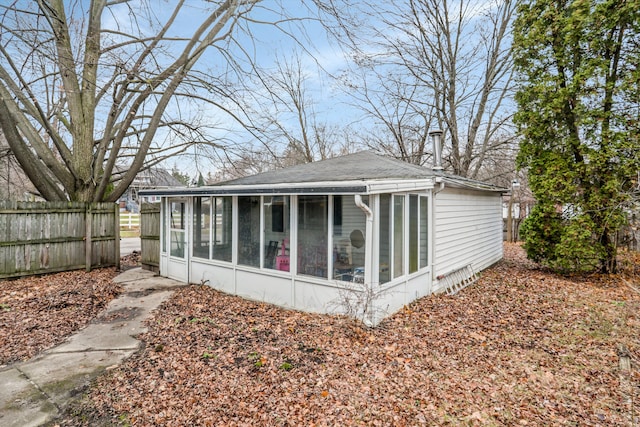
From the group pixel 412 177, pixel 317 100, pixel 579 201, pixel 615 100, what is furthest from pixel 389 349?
pixel 317 100

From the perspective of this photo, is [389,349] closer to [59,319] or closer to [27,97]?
[59,319]

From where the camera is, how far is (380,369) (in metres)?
3.77

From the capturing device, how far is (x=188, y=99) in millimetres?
9922

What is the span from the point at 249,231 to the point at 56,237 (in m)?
5.21

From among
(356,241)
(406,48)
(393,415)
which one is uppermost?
(406,48)

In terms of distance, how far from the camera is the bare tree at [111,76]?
318 inches

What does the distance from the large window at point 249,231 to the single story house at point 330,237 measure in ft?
0.06

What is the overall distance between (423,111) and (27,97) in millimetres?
13598

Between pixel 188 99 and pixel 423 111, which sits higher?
pixel 423 111

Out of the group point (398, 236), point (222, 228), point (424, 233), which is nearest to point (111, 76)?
point (222, 228)

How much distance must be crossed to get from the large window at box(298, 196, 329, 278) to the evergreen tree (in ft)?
20.6

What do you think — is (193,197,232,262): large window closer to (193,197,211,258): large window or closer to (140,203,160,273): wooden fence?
(193,197,211,258): large window

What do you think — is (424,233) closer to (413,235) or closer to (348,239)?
(413,235)

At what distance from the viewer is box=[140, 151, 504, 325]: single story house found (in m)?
5.09
